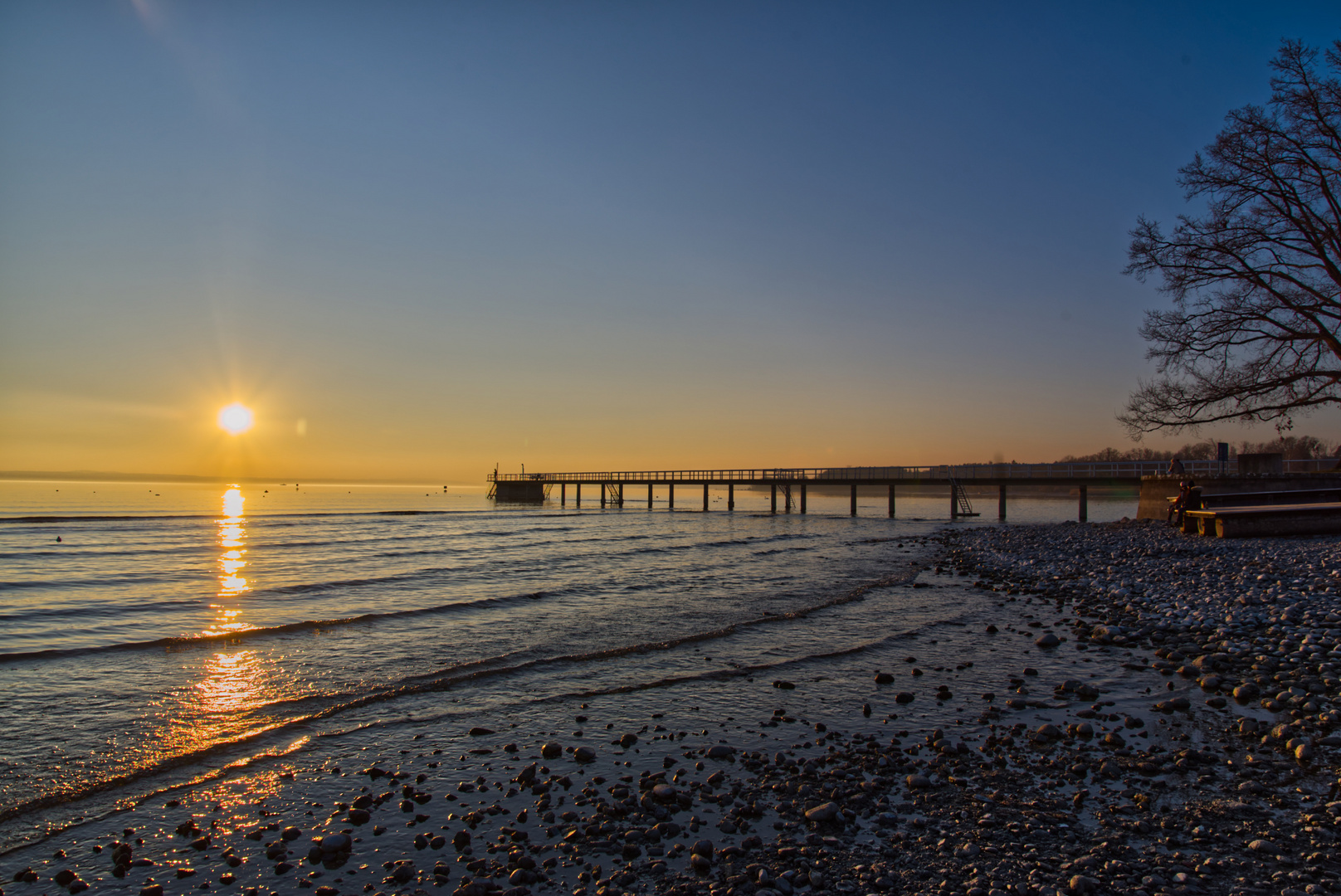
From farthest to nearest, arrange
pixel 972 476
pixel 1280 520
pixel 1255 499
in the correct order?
1. pixel 972 476
2. pixel 1255 499
3. pixel 1280 520

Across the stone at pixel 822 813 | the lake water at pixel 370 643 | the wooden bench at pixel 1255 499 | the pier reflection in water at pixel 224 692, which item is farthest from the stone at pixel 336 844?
the wooden bench at pixel 1255 499

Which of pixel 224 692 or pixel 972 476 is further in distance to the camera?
pixel 972 476

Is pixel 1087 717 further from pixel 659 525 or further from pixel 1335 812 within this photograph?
pixel 659 525

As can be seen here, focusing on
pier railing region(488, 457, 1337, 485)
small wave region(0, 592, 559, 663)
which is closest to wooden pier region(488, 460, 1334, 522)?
pier railing region(488, 457, 1337, 485)

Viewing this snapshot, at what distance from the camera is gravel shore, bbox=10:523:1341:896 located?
443 cm

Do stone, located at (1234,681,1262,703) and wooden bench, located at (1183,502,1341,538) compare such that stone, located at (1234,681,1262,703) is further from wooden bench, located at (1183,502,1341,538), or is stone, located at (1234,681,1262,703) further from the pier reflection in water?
wooden bench, located at (1183,502,1341,538)

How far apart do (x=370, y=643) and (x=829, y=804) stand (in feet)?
32.7

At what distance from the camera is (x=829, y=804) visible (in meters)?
5.29

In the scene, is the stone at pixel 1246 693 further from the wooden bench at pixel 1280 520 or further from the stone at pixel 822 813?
the wooden bench at pixel 1280 520

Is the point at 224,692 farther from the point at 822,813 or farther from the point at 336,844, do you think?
the point at 822,813

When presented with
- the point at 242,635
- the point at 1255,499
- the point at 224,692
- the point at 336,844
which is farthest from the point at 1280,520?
the point at 242,635

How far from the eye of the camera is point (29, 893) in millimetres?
4559

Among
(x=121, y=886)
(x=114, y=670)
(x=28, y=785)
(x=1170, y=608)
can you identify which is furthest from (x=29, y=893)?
(x=1170, y=608)

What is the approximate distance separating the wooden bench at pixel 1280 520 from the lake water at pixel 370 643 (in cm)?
858
